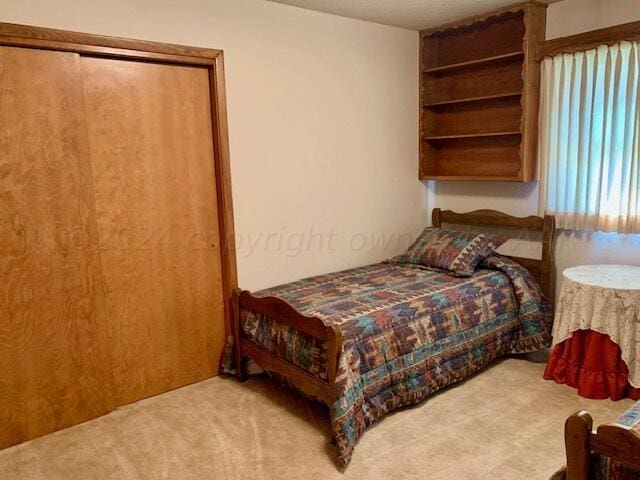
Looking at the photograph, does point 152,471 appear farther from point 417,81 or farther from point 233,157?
point 417,81

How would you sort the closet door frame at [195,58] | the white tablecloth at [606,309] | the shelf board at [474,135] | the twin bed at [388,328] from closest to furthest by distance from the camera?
1. the closet door frame at [195,58]
2. the twin bed at [388,328]
3. the white tablecloth at [606,309]
4. the shelf board at [474,135]

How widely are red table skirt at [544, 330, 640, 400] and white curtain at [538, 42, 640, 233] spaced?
77cm

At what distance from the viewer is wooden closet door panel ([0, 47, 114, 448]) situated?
2.41 metres

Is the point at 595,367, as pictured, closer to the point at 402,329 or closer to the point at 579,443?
the point at 402,329

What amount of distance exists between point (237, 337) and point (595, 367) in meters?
2.12

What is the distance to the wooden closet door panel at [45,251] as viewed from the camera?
241 cm

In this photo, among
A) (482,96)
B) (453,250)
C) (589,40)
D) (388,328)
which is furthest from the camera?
(482,96)

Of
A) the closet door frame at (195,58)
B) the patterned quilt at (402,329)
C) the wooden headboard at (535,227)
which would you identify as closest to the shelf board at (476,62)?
the wooden headboard at (535,227)

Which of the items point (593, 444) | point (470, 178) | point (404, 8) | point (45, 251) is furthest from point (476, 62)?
point (45, 251)

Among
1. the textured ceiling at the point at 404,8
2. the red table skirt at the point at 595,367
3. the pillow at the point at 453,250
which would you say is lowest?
the red table skirt at the point at 595,367

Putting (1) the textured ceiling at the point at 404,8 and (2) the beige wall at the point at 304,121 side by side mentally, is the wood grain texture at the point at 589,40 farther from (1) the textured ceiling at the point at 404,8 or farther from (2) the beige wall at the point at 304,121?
(2) the beige wall at the point at 304,121

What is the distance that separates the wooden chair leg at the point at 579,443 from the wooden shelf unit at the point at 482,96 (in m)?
2.47

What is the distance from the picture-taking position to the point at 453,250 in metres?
3.50

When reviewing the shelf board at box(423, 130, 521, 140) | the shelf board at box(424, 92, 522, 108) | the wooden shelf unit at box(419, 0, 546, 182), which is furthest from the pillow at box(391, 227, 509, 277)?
the shelf board at box(424, 92, 522, 108)
